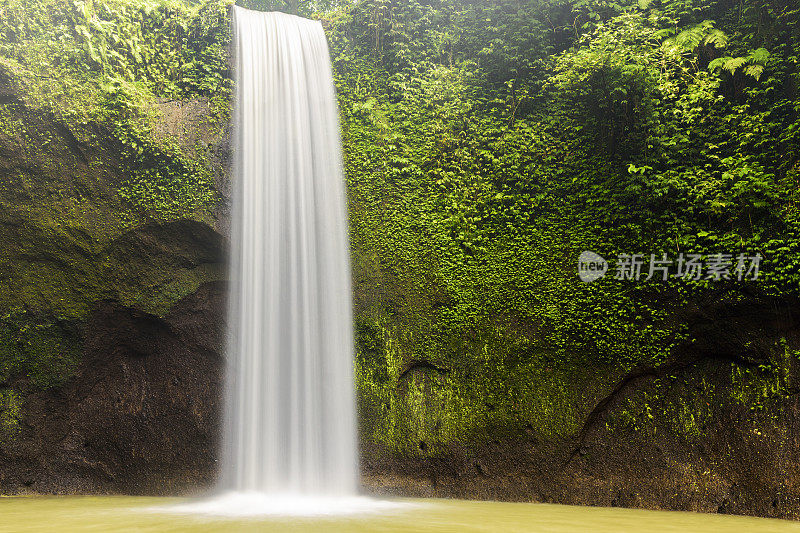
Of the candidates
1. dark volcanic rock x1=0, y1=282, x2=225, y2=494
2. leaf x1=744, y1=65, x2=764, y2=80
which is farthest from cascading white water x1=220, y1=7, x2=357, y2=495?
leaf x1=744, y1=65, x2=764, y2=80

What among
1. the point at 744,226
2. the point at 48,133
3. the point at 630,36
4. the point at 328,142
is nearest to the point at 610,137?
the point at 630,36

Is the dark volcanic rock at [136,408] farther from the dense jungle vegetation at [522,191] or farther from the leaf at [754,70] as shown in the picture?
the leaf at [754,70]

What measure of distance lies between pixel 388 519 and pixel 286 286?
3.94 m

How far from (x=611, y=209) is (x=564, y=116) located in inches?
71.3

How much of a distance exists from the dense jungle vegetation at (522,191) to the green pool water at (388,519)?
1.34 meters

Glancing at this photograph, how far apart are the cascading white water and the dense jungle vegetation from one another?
0.38 metres

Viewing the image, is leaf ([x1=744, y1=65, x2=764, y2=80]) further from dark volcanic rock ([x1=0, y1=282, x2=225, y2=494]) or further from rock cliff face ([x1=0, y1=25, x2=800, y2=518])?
dark volcanic rock ([x1=0, y1=282, x2=225, y2=494])

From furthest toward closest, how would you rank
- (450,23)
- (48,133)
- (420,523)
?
(450,23), (48,133), (420,523)

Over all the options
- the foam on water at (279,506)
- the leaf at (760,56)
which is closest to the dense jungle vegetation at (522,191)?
the leaf at (760,56)

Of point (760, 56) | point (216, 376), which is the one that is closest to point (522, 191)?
point (760, 56)

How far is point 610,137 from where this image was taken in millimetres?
8602

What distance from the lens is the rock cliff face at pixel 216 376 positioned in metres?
7.57

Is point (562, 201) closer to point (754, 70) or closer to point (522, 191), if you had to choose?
point (522, 191)

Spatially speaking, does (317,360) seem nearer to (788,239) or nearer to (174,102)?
(174,102)
